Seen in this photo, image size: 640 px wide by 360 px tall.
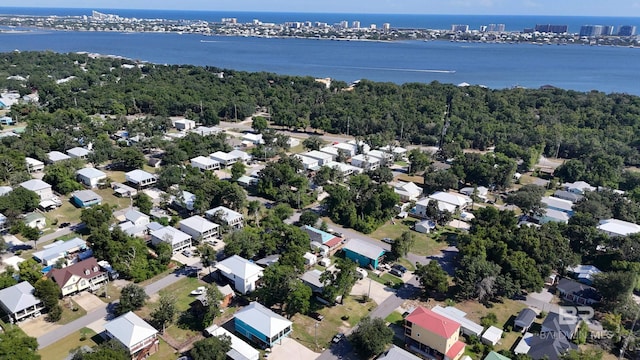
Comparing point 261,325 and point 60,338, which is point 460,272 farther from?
point 60,338

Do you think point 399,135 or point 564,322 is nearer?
point 564,322

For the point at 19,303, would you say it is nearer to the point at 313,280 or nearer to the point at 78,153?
the point at 313,280

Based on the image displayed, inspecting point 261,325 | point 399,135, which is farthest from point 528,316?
point 399,135

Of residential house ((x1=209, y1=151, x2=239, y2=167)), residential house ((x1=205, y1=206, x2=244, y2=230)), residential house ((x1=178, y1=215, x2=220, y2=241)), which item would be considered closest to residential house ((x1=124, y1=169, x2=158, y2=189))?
residential house ((x1=209, y1=151, x2=239, y2=167))

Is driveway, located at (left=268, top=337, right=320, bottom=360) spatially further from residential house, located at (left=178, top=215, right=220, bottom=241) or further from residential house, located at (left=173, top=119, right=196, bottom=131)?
residential house, located at (left=173, top=119, right=196, bottom=131)

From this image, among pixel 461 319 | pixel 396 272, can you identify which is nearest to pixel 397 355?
pixel 461 319
